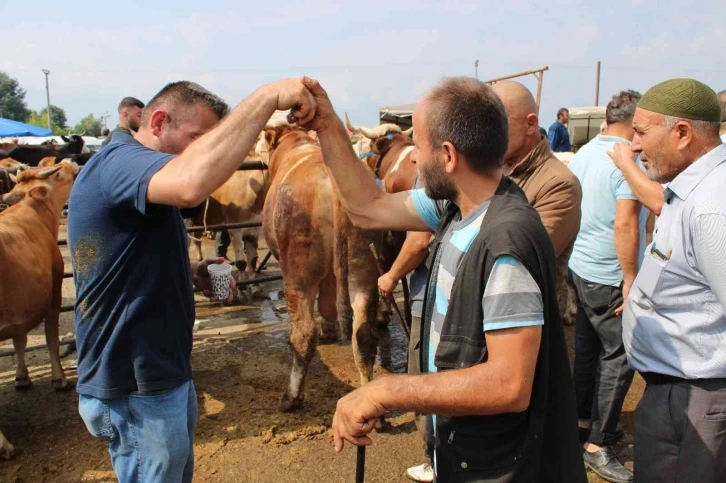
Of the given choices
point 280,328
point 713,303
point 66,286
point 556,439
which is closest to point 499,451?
point 556,439

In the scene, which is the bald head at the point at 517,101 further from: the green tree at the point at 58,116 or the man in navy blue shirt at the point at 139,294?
the green tree at the point at 58,116

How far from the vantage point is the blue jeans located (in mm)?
2172

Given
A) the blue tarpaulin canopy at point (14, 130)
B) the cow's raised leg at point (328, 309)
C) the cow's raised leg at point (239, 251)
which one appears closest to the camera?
the cow's raised leg at point (328, 309)

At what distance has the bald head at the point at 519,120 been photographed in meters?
2.90

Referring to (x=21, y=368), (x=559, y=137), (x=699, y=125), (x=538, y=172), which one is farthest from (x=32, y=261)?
(x=559, y=137)

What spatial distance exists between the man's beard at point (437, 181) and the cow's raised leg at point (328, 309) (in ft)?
Result: 11.4

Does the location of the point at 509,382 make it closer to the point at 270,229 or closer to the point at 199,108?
the point at 199,108

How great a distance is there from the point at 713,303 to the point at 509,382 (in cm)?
117

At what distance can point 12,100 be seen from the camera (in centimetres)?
7462

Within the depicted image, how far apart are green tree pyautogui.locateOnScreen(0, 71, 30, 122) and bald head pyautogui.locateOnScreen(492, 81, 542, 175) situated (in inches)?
3267

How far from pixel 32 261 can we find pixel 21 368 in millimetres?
1071

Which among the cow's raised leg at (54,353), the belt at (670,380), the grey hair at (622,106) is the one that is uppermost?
the grey hair at (622,106)

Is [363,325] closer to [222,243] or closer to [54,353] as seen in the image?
[54,353]

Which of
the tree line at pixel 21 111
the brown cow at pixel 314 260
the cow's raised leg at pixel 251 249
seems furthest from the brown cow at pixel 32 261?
the tree line at pixel 21 111
